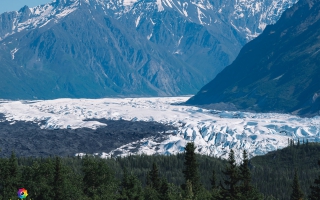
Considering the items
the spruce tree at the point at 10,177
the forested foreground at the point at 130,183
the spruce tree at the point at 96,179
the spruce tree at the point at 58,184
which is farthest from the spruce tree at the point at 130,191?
the spruce tree at the point at 10,177

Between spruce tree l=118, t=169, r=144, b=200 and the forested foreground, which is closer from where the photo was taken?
the forested foreground

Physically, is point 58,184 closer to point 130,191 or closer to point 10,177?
point 10,177

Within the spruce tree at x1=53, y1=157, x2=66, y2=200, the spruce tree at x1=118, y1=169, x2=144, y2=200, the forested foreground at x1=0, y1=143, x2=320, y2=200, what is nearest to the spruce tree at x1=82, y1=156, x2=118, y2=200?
the forested foreground at x1=0, y1=143, x2=320, y2=200

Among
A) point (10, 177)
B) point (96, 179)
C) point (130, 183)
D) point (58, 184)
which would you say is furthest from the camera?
point (96, 179)

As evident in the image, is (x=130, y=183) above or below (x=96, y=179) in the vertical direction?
below

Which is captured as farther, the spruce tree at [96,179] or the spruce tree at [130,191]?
the spruce tree at [96,179]

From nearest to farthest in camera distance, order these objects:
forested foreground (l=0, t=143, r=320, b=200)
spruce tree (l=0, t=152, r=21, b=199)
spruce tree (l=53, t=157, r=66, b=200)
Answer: forested foreground (l=0, t=143, r=320, b=200)
spruce tree (l=53, t=157, r=66, b=200)
spruce tree (l=0, t=152, r=21, b=199)

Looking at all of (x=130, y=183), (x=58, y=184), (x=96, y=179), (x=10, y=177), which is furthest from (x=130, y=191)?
(x=10, y=177)

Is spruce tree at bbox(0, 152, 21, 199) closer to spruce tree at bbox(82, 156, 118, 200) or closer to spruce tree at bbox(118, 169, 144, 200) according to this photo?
spruce tree at bbox(82, 156, 118, 200)

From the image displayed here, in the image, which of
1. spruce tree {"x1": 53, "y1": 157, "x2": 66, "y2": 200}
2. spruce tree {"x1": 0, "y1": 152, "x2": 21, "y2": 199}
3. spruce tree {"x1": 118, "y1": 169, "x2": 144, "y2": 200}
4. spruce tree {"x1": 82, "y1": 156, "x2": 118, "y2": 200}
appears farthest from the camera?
spruce tree {"x1": 82, "y1": 156, "x2": 118, "y2": 200}

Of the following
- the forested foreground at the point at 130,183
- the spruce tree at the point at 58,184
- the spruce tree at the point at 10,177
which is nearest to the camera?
the forested foreground at the point at 130,183

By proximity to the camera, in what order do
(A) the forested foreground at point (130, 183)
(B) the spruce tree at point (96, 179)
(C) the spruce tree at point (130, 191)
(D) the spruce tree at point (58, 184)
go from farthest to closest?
(B) the spruce tree at point (96, 179)
(C) the spruce tree at point (130, 191)
(D) the spruce tree at point (58, 184)
(A) the forested foreground at point (130, 183)

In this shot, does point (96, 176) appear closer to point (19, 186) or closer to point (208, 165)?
point (19, 186)

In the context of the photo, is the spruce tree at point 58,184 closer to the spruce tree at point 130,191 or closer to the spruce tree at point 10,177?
the spruce tree at point 10,177
